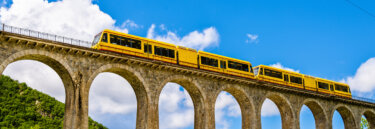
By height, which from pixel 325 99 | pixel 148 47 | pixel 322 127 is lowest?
pixel 322 127

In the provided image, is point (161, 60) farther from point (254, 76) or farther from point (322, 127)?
point (322, 127)

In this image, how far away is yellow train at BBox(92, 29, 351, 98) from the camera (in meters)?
Result: 36.6

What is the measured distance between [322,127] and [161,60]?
1031 inches

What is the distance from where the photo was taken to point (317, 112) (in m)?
53.2

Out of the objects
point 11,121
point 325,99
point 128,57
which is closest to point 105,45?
point 128,57

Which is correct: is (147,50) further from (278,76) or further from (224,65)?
(278,76)

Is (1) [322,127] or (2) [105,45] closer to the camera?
(2) [105,45]

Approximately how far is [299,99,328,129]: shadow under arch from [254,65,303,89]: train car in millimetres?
2961

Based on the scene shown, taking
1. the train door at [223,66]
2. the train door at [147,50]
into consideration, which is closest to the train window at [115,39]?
the train door at [147,50]

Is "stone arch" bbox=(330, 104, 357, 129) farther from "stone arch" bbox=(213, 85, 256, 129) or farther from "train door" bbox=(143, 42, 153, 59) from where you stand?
"train door" bbox=(143, 42, 153, 59)

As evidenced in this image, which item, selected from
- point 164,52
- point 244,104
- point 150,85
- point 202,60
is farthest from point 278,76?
point 150,85

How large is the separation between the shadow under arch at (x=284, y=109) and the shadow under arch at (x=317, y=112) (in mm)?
2934

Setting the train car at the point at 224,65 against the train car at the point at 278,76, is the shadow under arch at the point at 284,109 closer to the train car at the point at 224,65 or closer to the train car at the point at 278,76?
the train car at the point at 278,76

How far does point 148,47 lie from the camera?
38.6 metres
